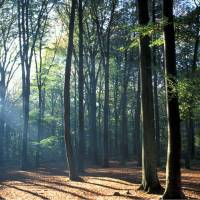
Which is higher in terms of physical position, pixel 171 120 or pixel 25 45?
pixel 25 45

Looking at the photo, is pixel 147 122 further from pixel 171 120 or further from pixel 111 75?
pixel 111 75

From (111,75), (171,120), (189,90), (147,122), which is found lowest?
(171,120)

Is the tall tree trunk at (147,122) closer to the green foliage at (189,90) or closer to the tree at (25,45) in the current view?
the green foliage at (189,90)

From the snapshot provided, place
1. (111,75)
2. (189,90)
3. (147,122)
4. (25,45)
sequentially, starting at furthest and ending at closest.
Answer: (111,75) → (25,45) → (147,122) → (189,90)

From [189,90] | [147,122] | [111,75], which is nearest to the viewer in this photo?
[189,90]

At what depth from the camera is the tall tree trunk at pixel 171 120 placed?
10035mm

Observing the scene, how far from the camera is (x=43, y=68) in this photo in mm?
37031

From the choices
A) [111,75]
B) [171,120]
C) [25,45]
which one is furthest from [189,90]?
[111,75]

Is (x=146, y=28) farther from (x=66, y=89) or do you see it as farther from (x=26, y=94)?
(x=26, y=94)

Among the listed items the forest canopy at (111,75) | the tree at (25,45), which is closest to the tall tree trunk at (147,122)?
the forest canopy at (111,75)

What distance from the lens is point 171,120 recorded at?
10062 millimetres

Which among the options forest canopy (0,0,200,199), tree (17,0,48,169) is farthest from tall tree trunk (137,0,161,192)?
tree (17,0,48,169)

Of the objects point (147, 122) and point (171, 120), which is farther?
point (147, 122)

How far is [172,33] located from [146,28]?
82 cm
